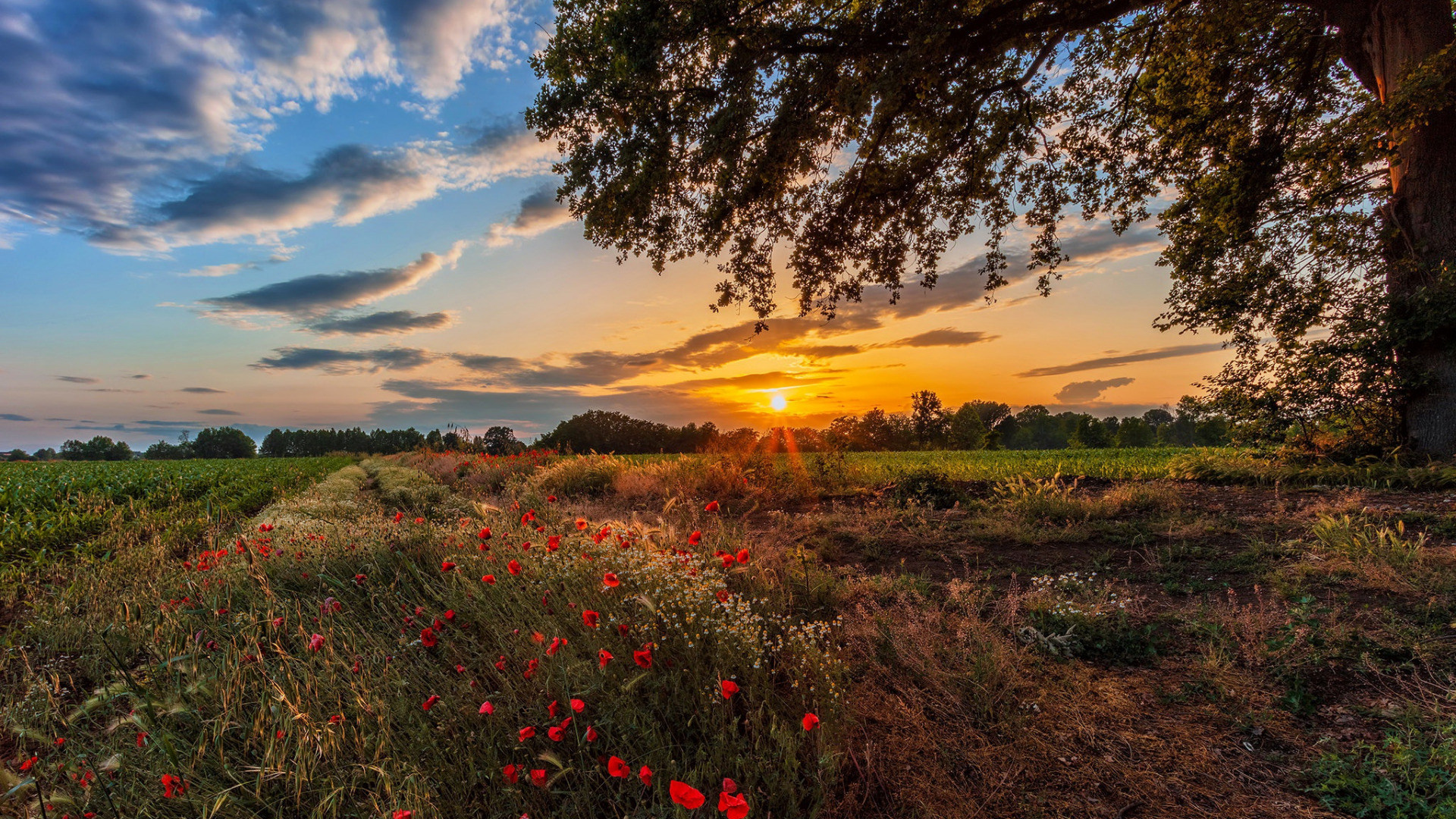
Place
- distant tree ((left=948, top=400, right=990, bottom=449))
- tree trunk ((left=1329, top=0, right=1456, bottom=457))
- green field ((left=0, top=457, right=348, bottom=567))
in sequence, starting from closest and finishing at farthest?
green field ((left=0, top=457, right=348, bottom=567)) → tree trunk ((left=1329, top=0, right=1456, bottom=457)) → distant tree ((left=948, top=400, right=990, bottom=449))

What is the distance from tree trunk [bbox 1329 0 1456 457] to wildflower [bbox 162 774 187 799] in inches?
563

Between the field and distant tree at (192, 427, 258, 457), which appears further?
distant tree at (192, 427, 258, 457)

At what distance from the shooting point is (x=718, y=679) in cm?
234

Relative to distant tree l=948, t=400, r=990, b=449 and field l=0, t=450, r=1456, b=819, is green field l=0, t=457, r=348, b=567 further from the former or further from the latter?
distant tree l=948, t=400, r=990, b=449

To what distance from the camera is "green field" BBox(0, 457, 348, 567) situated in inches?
263

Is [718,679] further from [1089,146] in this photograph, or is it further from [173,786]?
[1089,146]

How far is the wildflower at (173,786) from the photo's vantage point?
1.78 m

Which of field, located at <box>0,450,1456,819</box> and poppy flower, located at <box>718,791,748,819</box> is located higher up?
poppy flower, located at <box>718,791,748,819</box>

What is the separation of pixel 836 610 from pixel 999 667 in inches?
44.2

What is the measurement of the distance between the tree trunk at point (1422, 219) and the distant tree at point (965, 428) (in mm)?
38111

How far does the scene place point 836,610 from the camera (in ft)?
12.2

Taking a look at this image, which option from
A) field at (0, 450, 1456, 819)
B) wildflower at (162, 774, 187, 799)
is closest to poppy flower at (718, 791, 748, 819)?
field at (0, 450, 1456, 819)

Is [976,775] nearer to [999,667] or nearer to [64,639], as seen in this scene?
[999,667]

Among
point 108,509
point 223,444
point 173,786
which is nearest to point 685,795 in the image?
point 173,786
